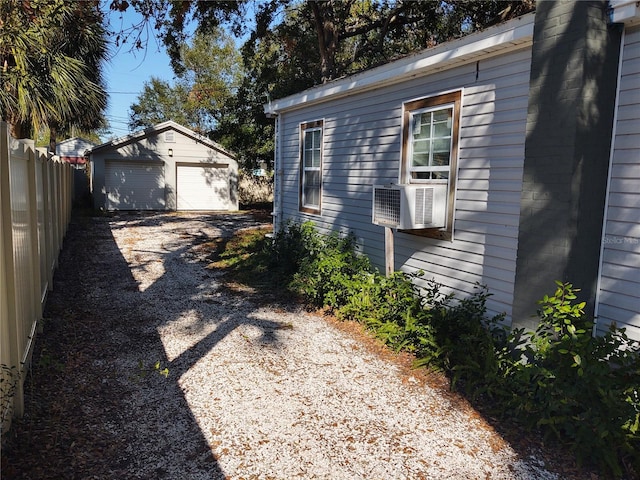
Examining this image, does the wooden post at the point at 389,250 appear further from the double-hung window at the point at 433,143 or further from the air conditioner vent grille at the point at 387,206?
the double-hung window at the point at 433,143

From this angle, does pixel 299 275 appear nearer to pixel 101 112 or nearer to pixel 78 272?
pixel 78 272

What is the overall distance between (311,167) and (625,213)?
5.46 m

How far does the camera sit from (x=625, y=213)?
3.52m

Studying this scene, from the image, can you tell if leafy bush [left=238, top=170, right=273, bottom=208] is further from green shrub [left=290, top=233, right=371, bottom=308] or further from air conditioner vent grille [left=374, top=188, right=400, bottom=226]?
air conditioner vent grille [left=374, top=188, right=400, bottom=226]

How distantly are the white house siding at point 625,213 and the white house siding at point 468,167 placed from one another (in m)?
0.85

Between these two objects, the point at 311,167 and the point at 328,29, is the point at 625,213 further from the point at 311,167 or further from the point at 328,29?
Result: the point at 328,29

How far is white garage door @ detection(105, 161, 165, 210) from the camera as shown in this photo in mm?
18500

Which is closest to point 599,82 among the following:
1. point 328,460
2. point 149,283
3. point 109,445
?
point 328,460

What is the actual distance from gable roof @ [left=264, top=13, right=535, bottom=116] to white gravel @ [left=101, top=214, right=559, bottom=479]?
10.5ft

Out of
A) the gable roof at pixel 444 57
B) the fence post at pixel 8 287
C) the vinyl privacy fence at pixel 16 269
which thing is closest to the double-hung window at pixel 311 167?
the gable roof at pixel 444 57

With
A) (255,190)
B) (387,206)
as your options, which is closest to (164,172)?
(255,190)

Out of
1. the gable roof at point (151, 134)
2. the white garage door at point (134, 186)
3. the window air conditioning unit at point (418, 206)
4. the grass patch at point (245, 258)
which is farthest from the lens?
the white garage door at point (134, 186)

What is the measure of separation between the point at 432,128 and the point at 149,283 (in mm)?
4767

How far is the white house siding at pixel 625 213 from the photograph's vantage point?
11.3 feet
